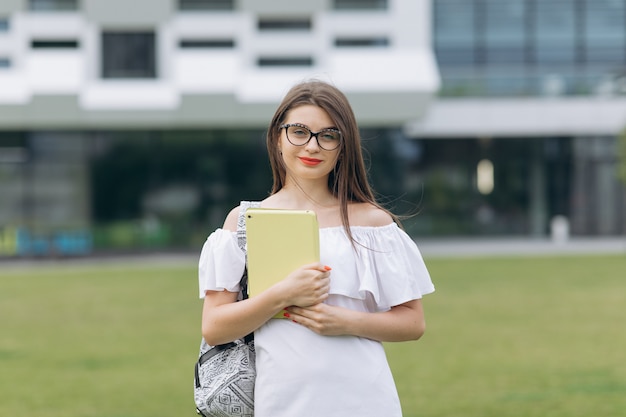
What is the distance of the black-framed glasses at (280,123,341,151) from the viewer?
271 cm

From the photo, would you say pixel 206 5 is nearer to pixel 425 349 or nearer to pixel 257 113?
pixel 257 113

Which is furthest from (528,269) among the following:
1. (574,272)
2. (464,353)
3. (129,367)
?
(129,367)

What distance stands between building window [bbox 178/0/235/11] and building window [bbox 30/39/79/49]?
3805mm

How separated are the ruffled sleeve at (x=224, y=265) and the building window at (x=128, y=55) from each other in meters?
27.6

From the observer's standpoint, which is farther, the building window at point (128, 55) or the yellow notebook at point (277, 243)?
the building window at point (128, 55)

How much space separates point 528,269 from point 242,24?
14.1 meters

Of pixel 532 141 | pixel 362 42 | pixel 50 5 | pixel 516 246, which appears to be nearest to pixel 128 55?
pixel 50 5

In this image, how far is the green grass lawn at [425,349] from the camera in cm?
780

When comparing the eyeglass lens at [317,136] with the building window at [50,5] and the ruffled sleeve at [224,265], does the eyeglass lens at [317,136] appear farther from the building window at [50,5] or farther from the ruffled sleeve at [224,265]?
the building window at [50,5]

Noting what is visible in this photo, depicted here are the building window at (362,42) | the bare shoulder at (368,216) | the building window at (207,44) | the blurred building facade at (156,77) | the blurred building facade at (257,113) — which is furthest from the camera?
the building window at (362,42)

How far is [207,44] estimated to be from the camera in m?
30.1

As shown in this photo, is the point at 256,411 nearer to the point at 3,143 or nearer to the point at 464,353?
the point at 464,353

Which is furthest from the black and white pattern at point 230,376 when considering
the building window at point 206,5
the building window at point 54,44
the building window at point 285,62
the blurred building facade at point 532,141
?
the blurred building facade at point 532,141

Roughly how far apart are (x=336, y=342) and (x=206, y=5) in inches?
1129
